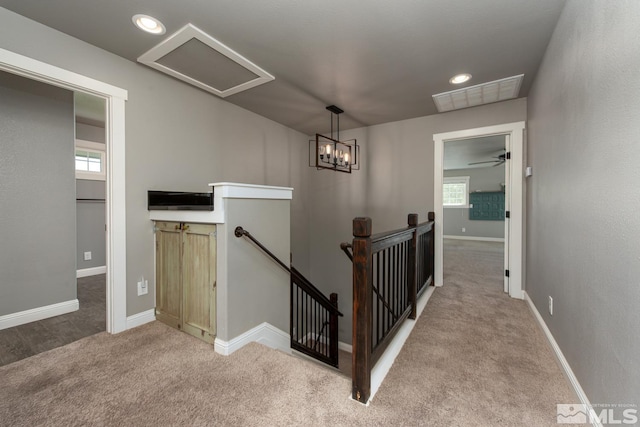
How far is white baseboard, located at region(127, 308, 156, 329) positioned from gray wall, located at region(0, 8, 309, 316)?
0.04 meters

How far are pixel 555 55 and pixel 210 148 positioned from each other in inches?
128

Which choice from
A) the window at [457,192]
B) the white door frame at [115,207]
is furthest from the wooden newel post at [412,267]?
the window at [457,192]

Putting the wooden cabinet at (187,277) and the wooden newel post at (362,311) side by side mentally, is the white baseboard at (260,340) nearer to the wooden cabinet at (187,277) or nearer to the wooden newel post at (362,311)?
the wooden cabinet at (187,277)

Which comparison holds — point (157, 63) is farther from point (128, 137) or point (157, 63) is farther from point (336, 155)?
point (336, 155)

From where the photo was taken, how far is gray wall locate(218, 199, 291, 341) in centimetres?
195

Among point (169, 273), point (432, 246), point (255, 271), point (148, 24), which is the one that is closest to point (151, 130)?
point (148, 24)

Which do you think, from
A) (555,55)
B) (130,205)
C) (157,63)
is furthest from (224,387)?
(555,55)

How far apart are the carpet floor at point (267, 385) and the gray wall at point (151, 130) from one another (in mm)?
680

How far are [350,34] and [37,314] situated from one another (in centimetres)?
389

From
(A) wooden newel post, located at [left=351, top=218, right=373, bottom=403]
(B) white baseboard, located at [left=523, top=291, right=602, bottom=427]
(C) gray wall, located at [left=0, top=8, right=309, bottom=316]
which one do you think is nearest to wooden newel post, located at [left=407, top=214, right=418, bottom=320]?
(B) white baseboard, located at [left=523, top=291, right=602, bottom=427]

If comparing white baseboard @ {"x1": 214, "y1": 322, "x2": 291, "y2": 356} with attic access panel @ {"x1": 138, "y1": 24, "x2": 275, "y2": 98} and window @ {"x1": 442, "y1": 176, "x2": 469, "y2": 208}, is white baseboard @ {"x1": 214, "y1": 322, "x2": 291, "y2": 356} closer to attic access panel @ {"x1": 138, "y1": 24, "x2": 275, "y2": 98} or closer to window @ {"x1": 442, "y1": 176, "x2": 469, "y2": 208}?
attic access panel @ {"x1": 138, "y1": 24, "x2": 275, "y2": 98}

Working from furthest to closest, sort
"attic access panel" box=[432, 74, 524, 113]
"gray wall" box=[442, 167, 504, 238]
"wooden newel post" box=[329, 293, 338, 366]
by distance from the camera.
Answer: "gray wall" box=[442, 167, 504, 238] → "wooden newel post" box=[329, 293, 338, 366] → "attic access panel" box=[432, 74, 524, 113]

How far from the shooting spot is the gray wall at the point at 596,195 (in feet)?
3.25

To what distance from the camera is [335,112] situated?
3529 mm
